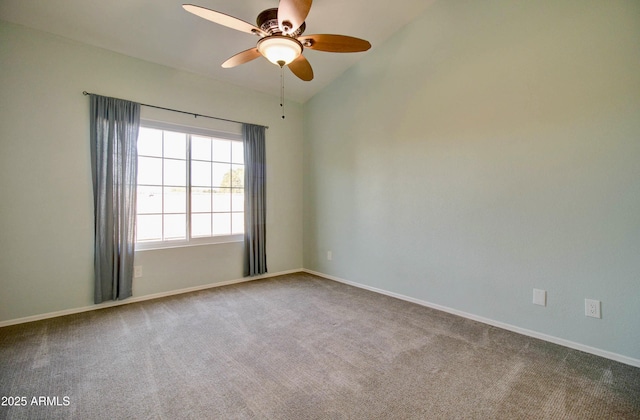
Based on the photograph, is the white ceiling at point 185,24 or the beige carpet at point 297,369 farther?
the white ceiling at point 185,24

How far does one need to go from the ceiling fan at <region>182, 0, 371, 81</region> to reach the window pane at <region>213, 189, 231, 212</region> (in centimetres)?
194

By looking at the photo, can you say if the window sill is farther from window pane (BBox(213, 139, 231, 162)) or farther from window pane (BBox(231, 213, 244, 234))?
window pane (BBox(213, 139, 231, 162))

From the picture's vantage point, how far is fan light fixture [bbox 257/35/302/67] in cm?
202

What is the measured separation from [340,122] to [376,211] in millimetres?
1453

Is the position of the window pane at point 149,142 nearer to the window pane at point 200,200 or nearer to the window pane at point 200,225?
the window pane at point 200,200

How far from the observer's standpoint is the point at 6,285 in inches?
103

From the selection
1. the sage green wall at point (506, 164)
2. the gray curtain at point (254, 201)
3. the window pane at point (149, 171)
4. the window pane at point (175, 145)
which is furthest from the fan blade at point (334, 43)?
the window pane at point (149, 171)

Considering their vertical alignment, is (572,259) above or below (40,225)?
below

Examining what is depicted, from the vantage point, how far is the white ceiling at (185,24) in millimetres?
2588

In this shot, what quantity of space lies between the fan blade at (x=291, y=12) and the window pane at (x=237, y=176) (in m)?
2.45

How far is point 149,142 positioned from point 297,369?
3.06m

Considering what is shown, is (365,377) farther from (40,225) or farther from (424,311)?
(40,225)

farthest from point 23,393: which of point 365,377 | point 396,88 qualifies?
point 396,88

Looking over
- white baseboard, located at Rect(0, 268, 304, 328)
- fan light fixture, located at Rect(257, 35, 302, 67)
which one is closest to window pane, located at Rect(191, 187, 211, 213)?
white baseboard, located at Rect(0, 268, 304, 328)
